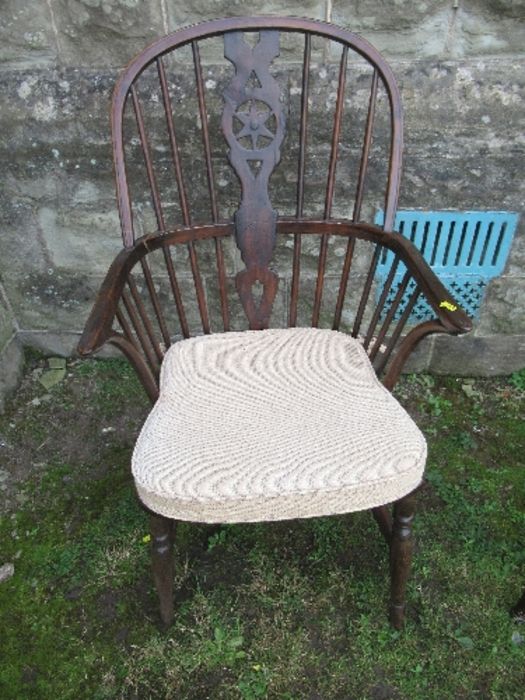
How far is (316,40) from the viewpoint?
163cm

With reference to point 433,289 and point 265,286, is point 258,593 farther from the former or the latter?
point 433,289

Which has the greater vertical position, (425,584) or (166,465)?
(166,465)

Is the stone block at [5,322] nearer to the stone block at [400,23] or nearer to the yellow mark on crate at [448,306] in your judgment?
the stone block at [400,23]

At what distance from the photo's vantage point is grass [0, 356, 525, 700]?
1.43 m

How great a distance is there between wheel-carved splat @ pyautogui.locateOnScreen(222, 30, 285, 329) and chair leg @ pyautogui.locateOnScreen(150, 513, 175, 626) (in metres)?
0.61

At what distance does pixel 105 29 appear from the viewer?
163cm

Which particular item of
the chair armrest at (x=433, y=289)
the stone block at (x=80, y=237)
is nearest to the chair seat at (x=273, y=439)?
the chair armrest at (x=433, y=289)

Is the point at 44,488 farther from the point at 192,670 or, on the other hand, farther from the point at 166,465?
the point at 166,465

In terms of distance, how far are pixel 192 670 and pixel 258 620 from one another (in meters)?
0.21

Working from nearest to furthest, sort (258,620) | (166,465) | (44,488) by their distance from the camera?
(166,465)
(258,620)
(44,488)

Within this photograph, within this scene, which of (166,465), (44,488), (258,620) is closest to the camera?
(166,465)

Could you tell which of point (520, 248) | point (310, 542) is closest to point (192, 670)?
point (310, 542)

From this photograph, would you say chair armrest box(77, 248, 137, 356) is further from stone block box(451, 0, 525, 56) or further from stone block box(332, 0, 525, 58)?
stone block box(451, 0, 525, 56)

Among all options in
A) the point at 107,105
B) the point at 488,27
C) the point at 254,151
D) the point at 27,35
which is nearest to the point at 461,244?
the point at 488,27
